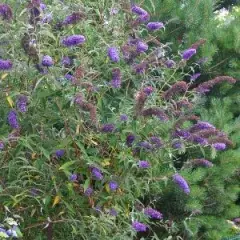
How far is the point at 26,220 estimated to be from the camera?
3619 millimetres

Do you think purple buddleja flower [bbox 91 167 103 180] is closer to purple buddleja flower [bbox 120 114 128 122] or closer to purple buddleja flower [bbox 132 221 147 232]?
purple buddleja flower [bbox 120 114 128 122]

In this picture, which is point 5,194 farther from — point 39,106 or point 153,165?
point 153,165

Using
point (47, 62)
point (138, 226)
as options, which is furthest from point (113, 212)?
point (47, 62)

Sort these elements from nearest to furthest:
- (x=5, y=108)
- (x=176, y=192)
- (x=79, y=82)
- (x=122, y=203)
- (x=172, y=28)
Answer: (x=79, y=82), (x=5, y=108), (x=122, y=203), (x=176, y=192), (x=172, y=28)

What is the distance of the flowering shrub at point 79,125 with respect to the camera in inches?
131

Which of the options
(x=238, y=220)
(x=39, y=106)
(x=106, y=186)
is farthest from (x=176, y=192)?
(x=39, y=106)

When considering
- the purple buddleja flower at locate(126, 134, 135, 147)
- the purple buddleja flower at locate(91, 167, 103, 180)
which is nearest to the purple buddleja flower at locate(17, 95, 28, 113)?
the purple buddleja flower at locate(91, 167, 103, 180)

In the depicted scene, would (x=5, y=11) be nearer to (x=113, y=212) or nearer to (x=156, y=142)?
(x=156, y=142)

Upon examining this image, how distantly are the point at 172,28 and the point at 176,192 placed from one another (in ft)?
5.05

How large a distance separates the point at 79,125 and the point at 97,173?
26 cm

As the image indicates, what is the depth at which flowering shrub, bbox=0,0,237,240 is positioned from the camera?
3.34m

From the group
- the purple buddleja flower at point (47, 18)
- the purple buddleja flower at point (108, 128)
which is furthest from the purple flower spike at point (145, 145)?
the purple buddleja flower at point (47, 18)

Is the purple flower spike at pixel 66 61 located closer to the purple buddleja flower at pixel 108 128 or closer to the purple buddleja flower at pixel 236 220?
the purple buddleja flower at pixel 108 128

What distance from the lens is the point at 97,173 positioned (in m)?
3.44
